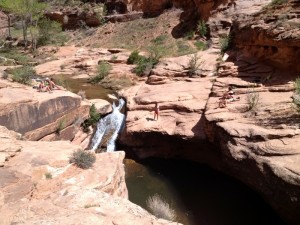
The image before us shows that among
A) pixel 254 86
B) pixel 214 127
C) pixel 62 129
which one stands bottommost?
pixel 62 129

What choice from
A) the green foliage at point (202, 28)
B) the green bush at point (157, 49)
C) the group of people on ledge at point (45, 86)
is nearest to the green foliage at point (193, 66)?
the green bush at point (157, 49)

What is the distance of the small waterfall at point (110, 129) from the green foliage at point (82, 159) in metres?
6.35

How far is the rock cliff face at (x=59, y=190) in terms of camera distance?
245 inches

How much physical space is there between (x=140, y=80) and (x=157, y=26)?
12.8 m

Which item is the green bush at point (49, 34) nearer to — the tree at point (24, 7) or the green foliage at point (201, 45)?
the tree at point (24, 7)

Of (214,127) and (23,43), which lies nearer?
(214,127)

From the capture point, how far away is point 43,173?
28.1 feet

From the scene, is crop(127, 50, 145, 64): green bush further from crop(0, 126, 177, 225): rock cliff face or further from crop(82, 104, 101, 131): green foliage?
crop(0, 126, 177, 225): rock cliff face

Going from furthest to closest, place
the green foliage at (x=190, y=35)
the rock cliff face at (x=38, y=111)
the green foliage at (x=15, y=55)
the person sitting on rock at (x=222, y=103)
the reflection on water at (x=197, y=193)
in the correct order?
the green foliage at (x=15, y=55) < the green foliage at (x=190, y=35) < the person sitting on rock at (x=222, y=103) < the rock cliff face at (x=38, y=111) < the reflection on water at (x=197, y=193)

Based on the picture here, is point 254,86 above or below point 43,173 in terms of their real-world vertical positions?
above

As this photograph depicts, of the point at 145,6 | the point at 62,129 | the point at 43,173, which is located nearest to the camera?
the point at 43,173

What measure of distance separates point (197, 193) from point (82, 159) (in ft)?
17.4

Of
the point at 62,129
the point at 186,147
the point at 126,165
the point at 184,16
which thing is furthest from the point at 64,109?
the point at 184,16

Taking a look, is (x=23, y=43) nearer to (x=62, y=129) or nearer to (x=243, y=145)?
(x=62, y=129)
